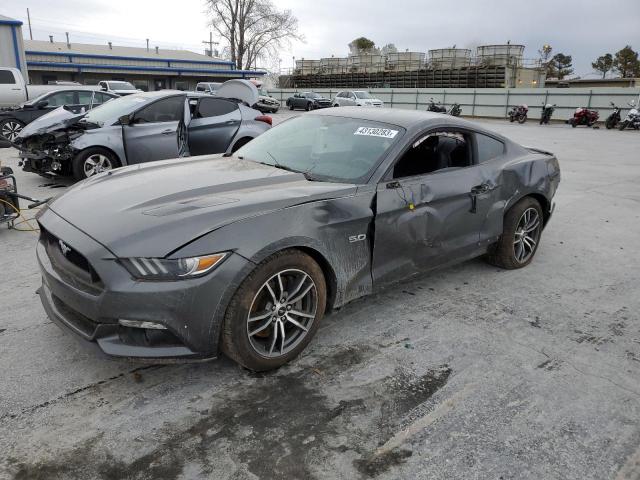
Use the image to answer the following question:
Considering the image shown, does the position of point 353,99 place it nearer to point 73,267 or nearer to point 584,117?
point 584,117

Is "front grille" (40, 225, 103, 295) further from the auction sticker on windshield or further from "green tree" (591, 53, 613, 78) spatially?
"green tree" (591, 53, 613, 78)

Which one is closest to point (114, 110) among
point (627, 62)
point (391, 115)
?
point (391, 115)

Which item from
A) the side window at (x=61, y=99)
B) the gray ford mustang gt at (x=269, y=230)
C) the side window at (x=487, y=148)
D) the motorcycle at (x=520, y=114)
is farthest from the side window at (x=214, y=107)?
the motorcycle at (x=520, y=114)

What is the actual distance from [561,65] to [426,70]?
1864 inches

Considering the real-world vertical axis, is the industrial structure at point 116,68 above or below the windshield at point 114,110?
above

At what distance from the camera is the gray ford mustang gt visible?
8.36 ft

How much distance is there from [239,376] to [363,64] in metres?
58.5

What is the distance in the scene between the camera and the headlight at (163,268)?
251 centimetres

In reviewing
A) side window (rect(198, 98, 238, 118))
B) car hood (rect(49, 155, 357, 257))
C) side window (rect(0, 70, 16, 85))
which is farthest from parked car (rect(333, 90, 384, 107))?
car hood (rect(49, 155, 357, 257))

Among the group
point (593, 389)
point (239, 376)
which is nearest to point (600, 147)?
point (593, 389)

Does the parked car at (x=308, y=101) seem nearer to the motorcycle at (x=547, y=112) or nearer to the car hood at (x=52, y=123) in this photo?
the motorcycle at (x=547, y=112)

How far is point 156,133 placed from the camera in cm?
794

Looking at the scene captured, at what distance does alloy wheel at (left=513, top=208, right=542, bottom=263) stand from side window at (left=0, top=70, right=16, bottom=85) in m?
16.9

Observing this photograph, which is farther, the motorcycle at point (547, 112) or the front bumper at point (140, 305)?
the motorcycle at point (547, 112)
